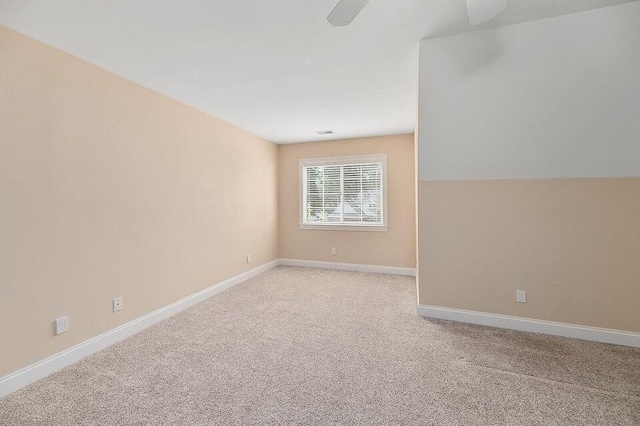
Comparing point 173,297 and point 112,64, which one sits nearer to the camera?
point 112,64

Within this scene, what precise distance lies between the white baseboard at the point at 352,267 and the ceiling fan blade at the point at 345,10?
416cm

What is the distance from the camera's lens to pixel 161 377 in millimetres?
2033

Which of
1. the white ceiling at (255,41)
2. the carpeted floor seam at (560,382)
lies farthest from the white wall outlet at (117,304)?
the carpeted floor seam at (560,382)

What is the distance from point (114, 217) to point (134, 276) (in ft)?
2.05

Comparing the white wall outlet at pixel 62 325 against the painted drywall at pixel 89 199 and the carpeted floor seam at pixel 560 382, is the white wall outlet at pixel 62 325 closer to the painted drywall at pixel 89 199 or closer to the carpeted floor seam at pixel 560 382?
the painted drywall at pixel 89 199

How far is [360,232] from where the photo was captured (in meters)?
5.26

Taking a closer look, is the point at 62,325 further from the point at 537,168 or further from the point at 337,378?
the point at 537,168

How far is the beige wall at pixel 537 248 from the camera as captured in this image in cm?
234

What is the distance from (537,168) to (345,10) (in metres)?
2.10

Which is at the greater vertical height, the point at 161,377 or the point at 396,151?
the point at 396,151

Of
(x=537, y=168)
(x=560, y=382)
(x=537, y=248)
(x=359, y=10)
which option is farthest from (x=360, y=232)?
(x=359, y=10)

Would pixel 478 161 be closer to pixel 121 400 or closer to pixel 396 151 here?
pixel 396 151

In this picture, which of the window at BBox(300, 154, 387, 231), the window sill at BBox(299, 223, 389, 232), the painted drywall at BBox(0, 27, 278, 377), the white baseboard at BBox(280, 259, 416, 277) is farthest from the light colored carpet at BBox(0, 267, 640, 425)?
the window at BBox(300, 154, 387, 231)

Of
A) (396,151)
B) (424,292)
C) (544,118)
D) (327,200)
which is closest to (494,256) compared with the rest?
(424,292)
